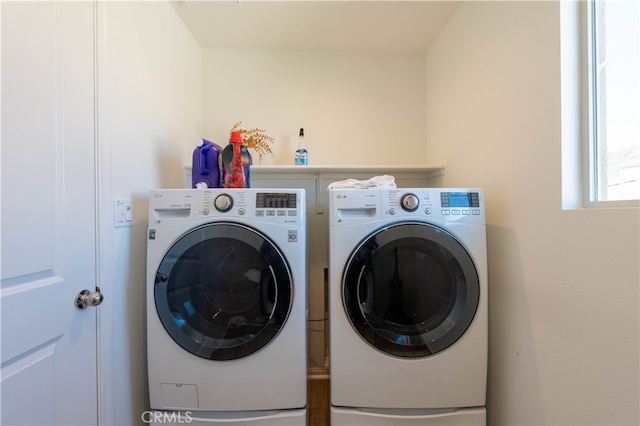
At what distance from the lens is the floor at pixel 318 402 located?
1219 mm

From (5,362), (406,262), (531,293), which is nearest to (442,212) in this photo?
(406,262)

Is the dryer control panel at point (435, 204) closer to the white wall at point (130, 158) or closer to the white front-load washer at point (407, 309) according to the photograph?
the white front-load washer at point (407, 309)

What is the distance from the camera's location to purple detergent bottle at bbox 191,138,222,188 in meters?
1.19

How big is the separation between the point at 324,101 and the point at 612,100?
56.2 inches

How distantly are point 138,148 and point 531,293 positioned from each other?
1767 mm

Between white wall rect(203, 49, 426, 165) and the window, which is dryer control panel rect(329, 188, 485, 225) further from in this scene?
white wall rect(203, 49, 426, 165)

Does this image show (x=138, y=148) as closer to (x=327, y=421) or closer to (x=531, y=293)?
(x=327, y=421)

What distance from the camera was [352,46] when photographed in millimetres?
1703

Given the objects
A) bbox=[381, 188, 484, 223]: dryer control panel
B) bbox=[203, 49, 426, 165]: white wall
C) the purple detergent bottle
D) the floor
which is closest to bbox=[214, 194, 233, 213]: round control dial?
the purple detergent bottle

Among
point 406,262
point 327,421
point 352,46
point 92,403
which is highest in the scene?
point 352,46

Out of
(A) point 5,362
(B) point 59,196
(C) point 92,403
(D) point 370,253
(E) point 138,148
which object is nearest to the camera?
(A) point 5,362

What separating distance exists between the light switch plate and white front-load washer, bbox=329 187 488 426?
34.0 inches

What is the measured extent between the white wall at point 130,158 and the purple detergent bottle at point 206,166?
22cm

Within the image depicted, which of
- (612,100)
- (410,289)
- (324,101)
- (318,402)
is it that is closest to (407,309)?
(410,289)
